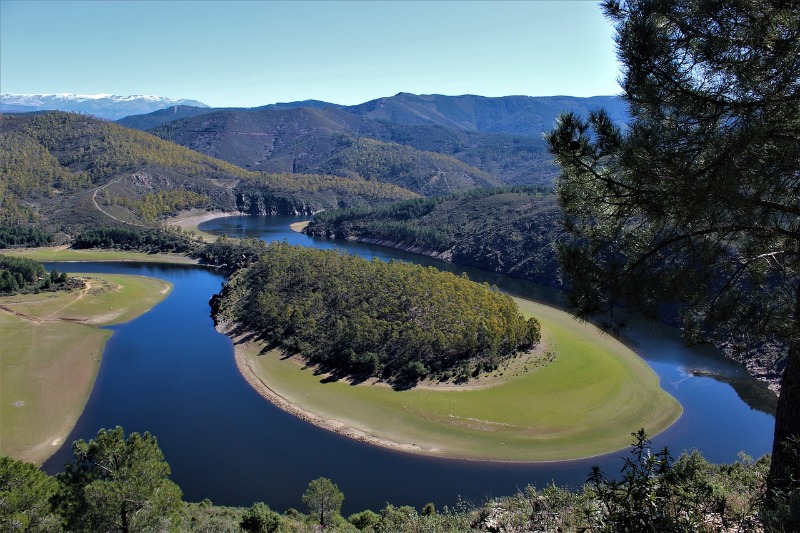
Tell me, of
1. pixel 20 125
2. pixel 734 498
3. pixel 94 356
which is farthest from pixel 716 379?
pixel 20 125

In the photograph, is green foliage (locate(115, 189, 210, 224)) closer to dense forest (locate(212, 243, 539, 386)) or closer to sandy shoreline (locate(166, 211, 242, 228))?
sandy shoreline (locate(166, 211, 242, 228))

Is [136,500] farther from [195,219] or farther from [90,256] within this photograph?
[195,219]

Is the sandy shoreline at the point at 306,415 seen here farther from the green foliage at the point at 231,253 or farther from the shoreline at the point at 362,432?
the green foliage at the point at 231,253

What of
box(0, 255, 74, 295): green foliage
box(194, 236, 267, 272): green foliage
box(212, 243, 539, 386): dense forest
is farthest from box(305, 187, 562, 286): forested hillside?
box(0, 255, 74, 295): green foliage

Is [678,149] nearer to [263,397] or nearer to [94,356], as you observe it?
[263,397]

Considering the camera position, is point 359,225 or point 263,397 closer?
point 263,397
